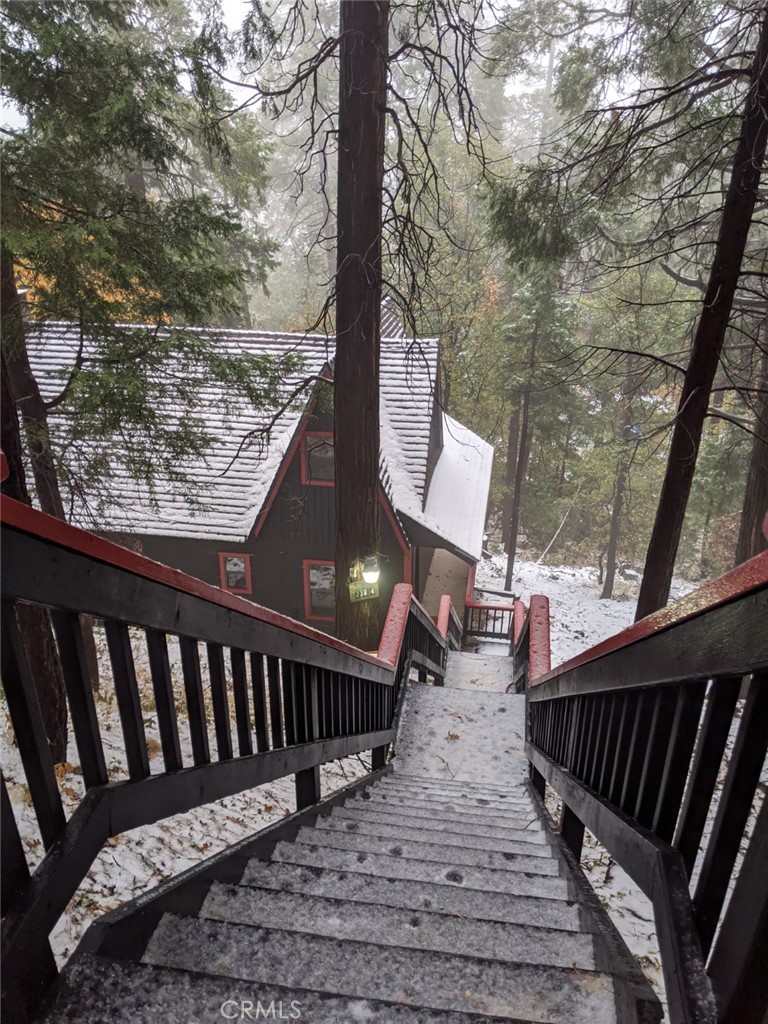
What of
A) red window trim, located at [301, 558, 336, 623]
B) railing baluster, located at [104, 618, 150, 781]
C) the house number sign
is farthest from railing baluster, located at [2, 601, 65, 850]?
red window trim, located at [301, 558, 336, 623]

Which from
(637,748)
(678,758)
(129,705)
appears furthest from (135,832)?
(678,758)

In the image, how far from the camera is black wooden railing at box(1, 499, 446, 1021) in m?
1.32

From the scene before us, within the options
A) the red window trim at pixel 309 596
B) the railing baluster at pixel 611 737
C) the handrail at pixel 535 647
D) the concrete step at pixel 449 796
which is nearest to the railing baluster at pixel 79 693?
the railing baluster at pixel 611 737

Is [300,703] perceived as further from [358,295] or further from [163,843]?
[358,295]

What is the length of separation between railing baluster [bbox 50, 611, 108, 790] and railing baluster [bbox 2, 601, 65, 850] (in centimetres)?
9

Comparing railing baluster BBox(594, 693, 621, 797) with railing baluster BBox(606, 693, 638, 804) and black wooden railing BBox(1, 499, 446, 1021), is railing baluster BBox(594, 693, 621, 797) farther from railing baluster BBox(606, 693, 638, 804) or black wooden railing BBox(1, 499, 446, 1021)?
black wooden railing BBox(1, 499, 446, 1021)

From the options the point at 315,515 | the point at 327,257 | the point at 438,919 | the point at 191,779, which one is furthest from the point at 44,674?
the point at 327,257

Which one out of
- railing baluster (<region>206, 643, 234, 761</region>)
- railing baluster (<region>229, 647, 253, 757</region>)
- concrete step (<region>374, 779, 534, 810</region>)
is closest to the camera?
railing baluster (<region>206, 643, 234, 761</region>)

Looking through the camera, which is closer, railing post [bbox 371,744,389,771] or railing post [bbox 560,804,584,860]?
railing post [bbox 560,804,584,860]

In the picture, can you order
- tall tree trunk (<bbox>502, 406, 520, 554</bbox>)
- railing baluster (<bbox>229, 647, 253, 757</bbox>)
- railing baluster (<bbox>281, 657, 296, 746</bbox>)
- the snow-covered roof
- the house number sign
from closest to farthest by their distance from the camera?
railing baluster (<bbox>229, 647, 253, 757</bbox>)
railing baluster (<bbox>281, 657, 296, 746</bbox>)
the house number sign
the snow-covered roof
tall tree trunk (<bbox>502, 406, 520, 554</bbox>)

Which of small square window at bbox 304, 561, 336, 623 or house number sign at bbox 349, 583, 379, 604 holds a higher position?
house number sign at bbox 349, 583, 379, 604

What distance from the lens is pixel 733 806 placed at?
1.47 metres

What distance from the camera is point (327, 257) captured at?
29.7 m

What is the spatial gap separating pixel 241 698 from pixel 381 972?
1.18 meters
